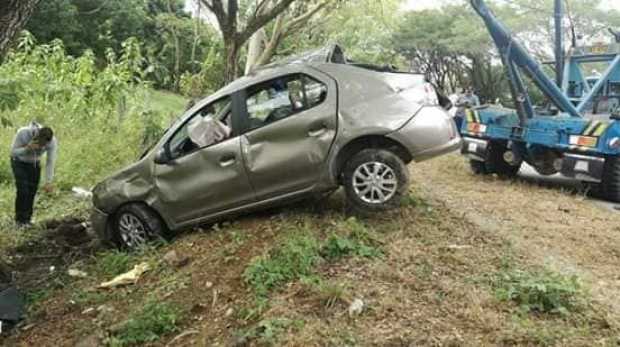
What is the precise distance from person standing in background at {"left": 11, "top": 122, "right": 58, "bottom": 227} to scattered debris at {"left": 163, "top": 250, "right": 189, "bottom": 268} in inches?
121

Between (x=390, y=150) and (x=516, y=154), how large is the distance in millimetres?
5100

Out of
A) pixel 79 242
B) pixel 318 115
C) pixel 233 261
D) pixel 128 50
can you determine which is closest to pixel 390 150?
pixel 318 115

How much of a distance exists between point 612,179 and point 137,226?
6.65 metres

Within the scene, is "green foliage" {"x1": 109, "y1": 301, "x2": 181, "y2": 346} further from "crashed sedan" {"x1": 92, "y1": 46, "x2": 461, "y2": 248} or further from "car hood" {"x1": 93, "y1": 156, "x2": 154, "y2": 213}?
"car hood" {"x1": 93, "y1": 156, "x2": 154, "y2": 213}

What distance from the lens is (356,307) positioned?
4.40 m

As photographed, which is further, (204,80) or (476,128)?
(204,80)

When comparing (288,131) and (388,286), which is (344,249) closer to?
(388,286)

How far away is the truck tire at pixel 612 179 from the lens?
29.4 feet

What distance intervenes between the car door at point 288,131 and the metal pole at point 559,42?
6175mm

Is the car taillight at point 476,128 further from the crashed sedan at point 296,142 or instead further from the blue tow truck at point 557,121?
the crashed sedan at point 296,142

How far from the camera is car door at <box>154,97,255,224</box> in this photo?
644 centimetres

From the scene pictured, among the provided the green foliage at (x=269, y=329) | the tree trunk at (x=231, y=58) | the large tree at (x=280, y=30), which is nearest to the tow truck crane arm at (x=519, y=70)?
the tree trunk at (x=231, y=58)

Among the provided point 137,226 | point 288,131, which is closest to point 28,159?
point 137,226

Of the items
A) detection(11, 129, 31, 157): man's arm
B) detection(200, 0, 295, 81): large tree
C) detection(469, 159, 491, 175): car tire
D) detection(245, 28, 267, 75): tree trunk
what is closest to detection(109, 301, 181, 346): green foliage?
detection(11, 129, 31, 157): man's arm
